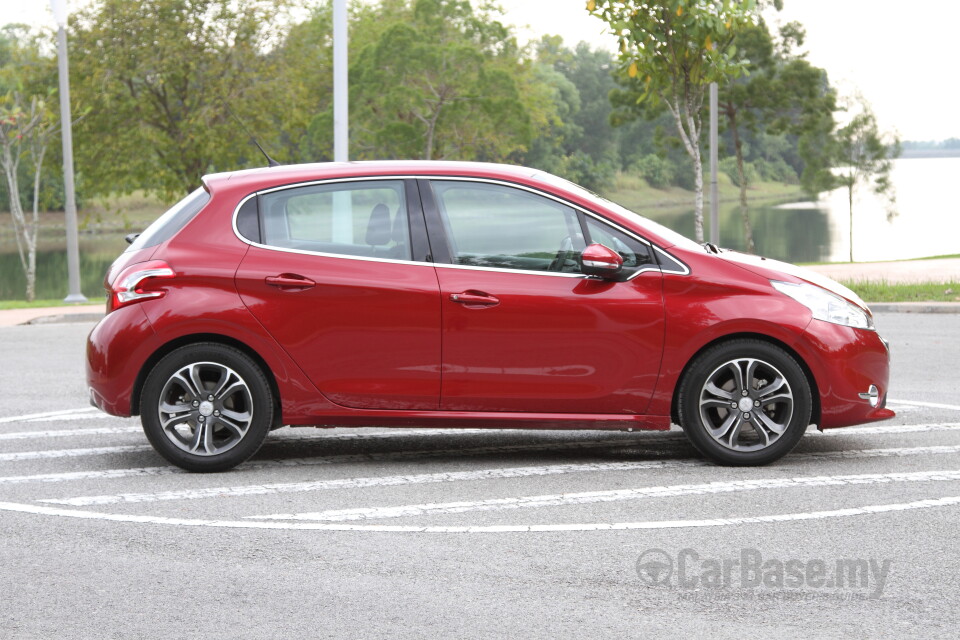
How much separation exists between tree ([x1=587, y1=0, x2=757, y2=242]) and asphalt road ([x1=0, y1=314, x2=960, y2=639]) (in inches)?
548

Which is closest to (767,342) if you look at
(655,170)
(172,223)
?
(172,223)

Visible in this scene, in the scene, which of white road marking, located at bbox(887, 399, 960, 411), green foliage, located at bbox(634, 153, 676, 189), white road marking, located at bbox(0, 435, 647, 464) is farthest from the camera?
green foliage, located at bbox(634, 153, 676, 189)

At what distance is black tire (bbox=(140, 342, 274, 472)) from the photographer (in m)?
6.74

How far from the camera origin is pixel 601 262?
666cm

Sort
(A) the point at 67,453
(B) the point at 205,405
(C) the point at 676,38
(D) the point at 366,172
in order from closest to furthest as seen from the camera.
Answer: (B) the point at 205,405, (D) the point at 366,172, (A) the point at 67,453, (C) the point at 676,38

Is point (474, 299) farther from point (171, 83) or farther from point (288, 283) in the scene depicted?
point (171, 83)

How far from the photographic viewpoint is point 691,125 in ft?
75.1

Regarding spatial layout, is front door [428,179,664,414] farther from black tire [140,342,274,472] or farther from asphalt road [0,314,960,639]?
black tire [140,342,274,472]

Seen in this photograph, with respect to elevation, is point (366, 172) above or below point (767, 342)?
above

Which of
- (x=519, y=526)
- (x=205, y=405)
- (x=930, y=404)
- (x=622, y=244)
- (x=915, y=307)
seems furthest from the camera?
(x=915, y=307)

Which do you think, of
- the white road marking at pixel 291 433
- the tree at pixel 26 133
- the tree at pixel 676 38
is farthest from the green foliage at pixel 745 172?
the white road marking at pixel 291 433

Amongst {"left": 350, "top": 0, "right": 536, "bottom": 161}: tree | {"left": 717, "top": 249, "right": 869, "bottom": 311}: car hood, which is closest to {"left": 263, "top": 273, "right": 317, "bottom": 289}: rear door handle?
{"left": 717, "top": 249, "right": 869, "bottom": 311}: car hood

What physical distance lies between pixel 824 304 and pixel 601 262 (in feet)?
4.16

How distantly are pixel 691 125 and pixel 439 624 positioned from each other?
1949cm
